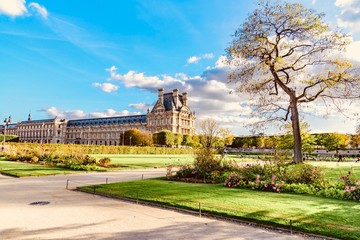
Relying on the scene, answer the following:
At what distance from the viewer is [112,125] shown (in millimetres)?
124625

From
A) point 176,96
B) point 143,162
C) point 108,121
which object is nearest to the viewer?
Answer: point 143,162

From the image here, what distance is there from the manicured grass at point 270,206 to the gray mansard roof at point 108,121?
365 ft

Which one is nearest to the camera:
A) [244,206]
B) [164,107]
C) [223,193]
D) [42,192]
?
[244,206]

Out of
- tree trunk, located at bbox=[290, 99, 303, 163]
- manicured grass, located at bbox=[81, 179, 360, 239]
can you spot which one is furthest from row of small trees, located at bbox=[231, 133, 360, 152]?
manicured grass, located at bbox=[81, 179, 360, 239]

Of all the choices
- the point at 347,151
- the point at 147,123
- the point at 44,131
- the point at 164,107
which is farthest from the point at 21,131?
the point at 347,151

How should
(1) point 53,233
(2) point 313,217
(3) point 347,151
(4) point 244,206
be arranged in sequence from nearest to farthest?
(1) point 53,233 → (2) point 313,217 → (4) point 244,206 → (3) point 347,151

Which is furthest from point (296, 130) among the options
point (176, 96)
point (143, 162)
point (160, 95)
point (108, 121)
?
point (108, 121)

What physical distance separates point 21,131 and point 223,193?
16623 cm

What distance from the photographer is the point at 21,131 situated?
152 meters

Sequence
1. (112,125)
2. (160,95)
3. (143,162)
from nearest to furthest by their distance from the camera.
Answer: (143,162), (160,95), (112,125)

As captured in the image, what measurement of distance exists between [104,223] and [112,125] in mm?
121897

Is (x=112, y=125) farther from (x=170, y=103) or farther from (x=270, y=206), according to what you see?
(x=270, y=206)

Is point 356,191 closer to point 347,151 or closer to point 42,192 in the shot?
point 42,192

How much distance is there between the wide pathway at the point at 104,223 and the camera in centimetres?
519
